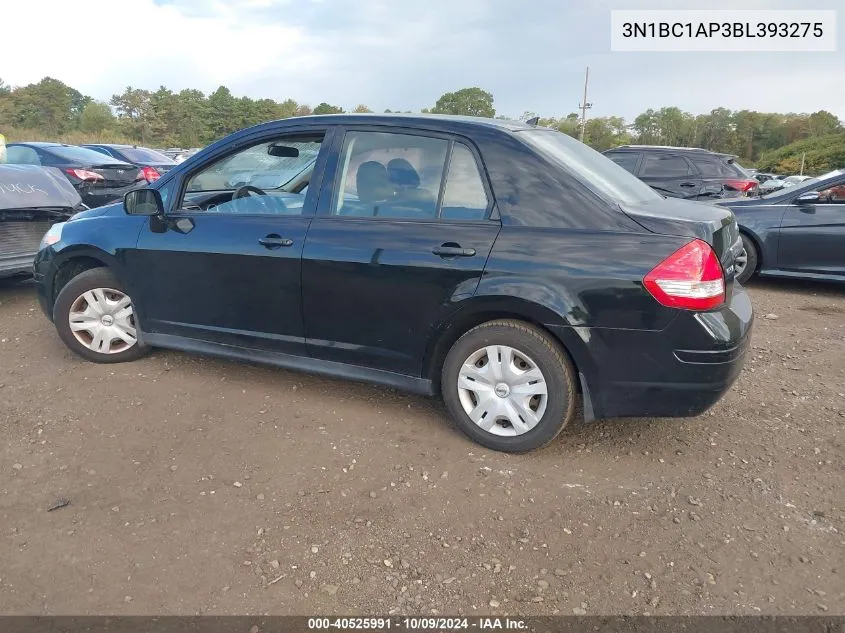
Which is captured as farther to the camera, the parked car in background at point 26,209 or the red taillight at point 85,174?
the red taillight at point 85,174

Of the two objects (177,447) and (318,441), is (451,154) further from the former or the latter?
(177,447)

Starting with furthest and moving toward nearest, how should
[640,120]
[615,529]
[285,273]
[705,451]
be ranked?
[640,120] → [285,273] → [705,451] → [615,529]

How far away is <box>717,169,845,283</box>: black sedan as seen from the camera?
6.61 meters

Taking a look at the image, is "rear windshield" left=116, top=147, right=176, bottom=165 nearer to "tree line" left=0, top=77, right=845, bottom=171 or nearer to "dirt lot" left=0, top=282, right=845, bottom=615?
"dirt lot" left=0, top=282, right=845, bottom=615

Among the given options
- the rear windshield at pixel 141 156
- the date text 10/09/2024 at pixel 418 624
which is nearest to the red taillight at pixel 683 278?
the date text 10/09/2024 at pixel 418 624

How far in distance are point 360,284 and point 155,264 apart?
1.53m

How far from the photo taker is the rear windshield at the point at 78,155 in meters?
9.61

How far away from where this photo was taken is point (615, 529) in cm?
263

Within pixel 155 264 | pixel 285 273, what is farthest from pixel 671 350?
pixel 155 264

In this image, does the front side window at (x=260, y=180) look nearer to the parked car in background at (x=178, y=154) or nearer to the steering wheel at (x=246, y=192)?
the steering wheel at (x=246, y=192)

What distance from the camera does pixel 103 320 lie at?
170 inches

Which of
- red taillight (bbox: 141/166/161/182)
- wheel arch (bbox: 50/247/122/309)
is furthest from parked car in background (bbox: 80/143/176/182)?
wheel arch (bbox: 50/247/122/309)

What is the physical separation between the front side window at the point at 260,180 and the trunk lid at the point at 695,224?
6.19 ft

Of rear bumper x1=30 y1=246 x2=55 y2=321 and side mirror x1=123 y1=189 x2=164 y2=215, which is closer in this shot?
side mirror x1=123 y1=189 x2=164 y2=215
